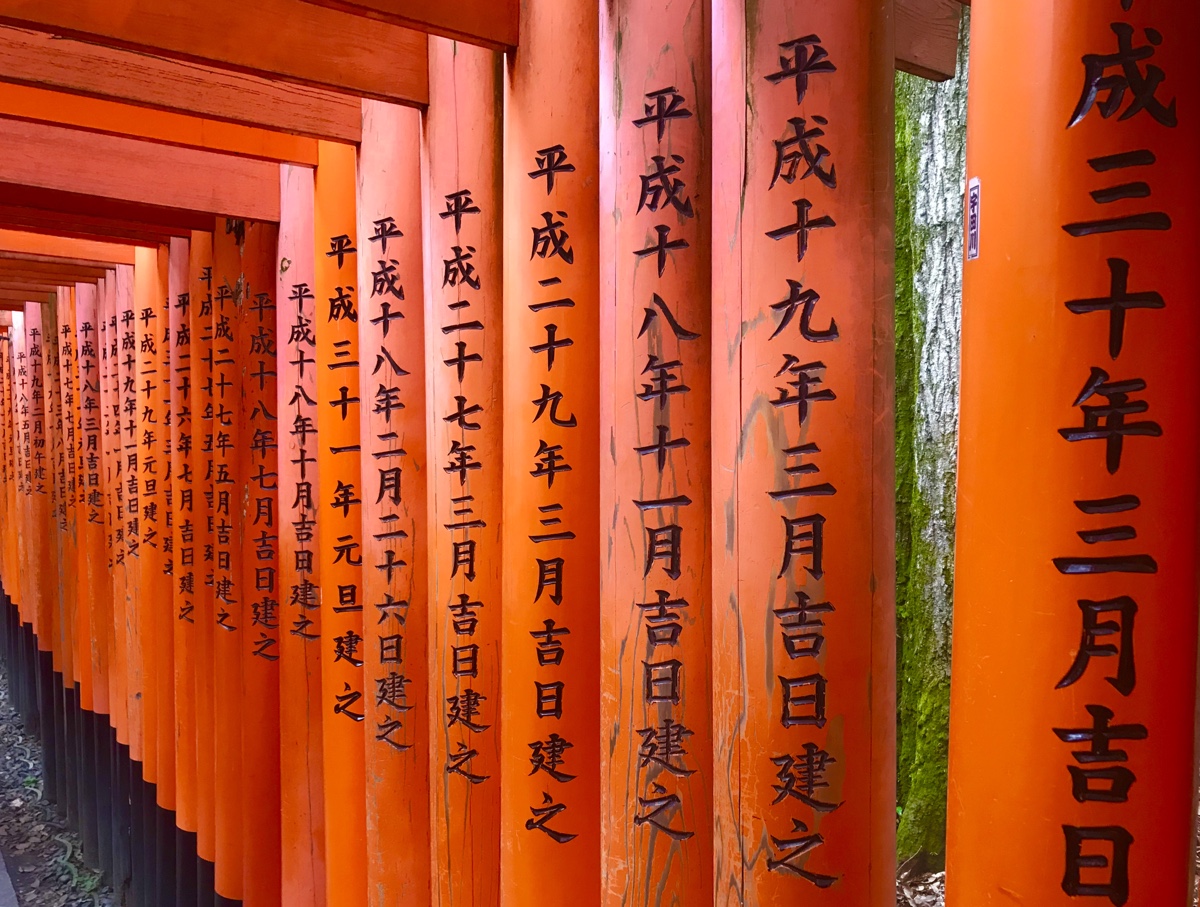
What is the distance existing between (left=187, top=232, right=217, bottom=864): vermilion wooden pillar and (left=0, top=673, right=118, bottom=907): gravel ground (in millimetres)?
3135

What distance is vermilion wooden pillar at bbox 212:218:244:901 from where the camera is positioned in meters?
4.99

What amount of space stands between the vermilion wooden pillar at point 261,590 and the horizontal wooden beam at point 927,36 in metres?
3.34

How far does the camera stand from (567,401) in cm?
268

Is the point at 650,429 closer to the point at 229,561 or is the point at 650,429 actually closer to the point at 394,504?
the point at 394,504

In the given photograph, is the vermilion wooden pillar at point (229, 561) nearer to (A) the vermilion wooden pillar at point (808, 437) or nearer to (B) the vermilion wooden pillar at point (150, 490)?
(B) the vermilion wooden pillar at point (150, 490)

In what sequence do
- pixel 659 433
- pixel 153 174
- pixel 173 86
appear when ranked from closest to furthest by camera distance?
pixel 659 433 → pixel 173 86 → pixel 153 174

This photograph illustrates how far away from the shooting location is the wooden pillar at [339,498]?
3893 mm

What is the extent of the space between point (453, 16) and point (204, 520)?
3.83 m

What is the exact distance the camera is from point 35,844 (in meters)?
8.98

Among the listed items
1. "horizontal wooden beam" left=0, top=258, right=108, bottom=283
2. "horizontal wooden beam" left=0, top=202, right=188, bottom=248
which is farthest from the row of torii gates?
"horizontal wooden beam" left=0, top=258, right=108, bottom=283

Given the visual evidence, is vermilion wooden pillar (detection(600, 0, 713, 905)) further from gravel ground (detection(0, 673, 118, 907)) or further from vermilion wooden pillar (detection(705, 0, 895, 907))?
gravel ground (detection(0, 673, 118, 907))

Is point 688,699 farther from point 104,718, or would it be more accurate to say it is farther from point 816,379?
point 104,718

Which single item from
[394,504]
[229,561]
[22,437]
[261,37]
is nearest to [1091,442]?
[394,504]

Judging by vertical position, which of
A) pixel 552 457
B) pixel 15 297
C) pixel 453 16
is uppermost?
pixel 15 297
